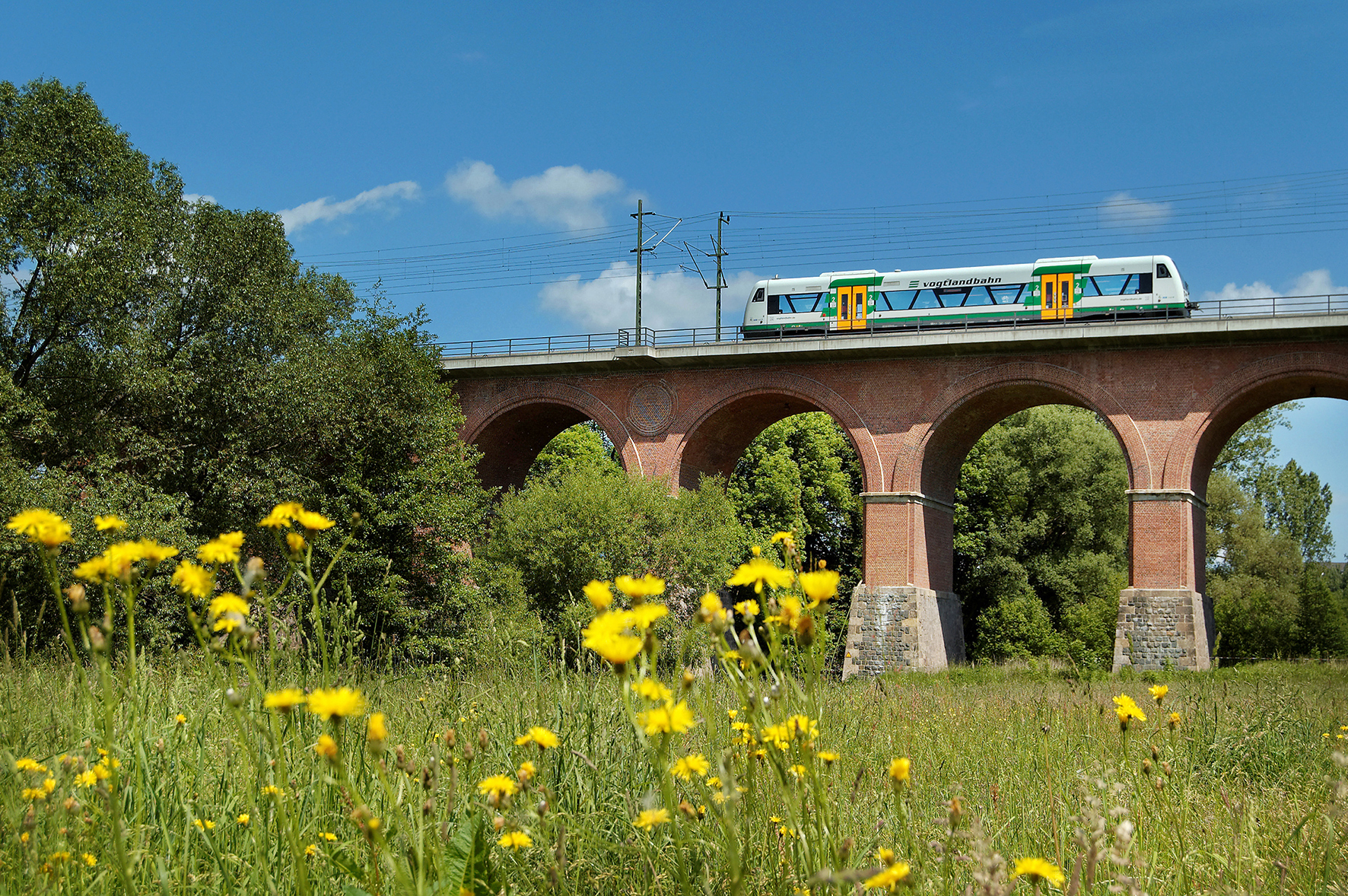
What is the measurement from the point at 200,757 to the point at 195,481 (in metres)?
18.9

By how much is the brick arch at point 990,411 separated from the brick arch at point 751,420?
2.99 ft

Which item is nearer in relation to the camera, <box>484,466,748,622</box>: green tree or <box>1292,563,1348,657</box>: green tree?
<box>484,466,748,622</box>: green tree

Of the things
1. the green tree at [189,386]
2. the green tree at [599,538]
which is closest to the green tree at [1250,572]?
the green tree at [599,538]

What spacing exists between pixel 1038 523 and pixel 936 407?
13.4m

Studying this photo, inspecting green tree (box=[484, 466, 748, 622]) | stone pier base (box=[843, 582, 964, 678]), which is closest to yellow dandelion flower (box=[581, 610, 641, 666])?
green tree (box=[484, 466, 748, 622])

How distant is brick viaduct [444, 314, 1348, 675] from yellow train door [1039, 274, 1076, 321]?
2281 millimetres

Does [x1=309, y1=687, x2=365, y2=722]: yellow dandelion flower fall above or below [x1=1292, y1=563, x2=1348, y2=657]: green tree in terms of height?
above

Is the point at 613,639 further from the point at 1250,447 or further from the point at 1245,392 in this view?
the point at 1250,447

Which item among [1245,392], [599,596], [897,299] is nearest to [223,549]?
[599,596]

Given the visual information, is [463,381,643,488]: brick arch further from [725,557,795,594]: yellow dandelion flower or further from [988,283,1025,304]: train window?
[725,557,795,594]: yellow dandelion flower

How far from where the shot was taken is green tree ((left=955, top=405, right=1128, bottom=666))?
34.9 metres

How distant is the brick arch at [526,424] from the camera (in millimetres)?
26484

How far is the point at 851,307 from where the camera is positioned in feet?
92.9

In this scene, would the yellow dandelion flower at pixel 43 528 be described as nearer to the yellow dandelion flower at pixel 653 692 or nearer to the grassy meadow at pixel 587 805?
the grassy meadow at pixel 587 805
